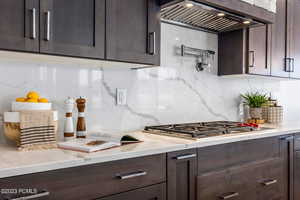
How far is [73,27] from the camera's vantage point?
52.8 inches

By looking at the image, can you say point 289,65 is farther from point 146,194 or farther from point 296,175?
→ point 146,194

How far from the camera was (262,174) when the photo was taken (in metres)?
1.90

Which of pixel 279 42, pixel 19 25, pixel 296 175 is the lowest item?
pixel 296 175

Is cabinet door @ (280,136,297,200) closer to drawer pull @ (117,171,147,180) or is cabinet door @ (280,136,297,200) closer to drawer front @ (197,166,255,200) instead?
drawer front @ (197,166,255,200)

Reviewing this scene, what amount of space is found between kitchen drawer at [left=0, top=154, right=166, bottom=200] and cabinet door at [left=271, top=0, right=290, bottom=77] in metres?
1.84

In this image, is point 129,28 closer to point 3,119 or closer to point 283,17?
point 3,119

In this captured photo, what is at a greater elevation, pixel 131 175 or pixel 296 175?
pixel 131 175

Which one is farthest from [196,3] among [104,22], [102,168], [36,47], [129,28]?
[102,168]

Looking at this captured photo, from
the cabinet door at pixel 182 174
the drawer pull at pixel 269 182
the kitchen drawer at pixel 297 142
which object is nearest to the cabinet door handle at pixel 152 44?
the cabinet door at pixel 182 174

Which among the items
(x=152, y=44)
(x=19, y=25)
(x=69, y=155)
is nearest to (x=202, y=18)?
(x=152, y=44)

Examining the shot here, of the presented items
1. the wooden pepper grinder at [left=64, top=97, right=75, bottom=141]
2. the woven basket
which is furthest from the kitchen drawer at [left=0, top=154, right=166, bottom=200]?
the woven basket

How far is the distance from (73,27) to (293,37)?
245 centimetres

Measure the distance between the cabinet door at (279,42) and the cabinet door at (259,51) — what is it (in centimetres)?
11

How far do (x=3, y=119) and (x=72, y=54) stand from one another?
51 centimetres
